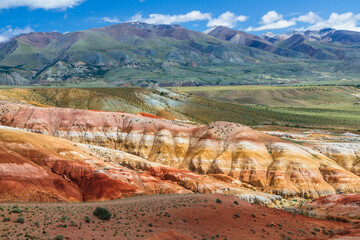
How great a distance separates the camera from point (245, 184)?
199 ft

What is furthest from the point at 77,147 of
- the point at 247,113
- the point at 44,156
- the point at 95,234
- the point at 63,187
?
the point at 247,113

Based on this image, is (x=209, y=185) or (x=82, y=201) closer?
(x=82, y=201)

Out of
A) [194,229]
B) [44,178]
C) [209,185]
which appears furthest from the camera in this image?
[209,185]

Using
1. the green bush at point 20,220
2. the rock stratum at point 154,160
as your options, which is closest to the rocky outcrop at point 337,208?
the rock stratum at point 154,160

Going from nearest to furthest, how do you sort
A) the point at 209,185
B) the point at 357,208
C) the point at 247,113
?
the point at 357,208 → the point at 209,185 → the point at 247,113

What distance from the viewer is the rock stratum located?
153 ft

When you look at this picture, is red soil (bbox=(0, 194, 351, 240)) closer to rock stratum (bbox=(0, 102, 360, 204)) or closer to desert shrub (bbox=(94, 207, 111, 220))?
desert shrub (bbox=(94, 207, 111, 220))

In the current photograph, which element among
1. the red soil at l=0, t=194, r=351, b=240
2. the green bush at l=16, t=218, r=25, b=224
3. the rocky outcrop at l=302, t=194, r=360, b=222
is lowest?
the rocky outcrop at l=302, t=194, r=360, b=222

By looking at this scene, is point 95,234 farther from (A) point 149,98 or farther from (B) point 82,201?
(A) point 149,98

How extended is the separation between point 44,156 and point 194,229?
26988mm

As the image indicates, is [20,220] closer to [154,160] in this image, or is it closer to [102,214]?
[102,214]

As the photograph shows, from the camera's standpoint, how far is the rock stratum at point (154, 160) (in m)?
46.7

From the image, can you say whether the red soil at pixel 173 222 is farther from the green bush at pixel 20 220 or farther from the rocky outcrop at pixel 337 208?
the rocky outcrop at pixel 337 208

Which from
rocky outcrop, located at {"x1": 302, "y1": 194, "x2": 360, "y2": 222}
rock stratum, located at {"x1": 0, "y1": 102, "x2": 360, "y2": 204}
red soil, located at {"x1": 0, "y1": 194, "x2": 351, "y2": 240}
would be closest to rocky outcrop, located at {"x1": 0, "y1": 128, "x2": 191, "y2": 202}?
rock stratum, located at {"x1": 0, "y1": 102, "x2": 360, "y2": 204}
